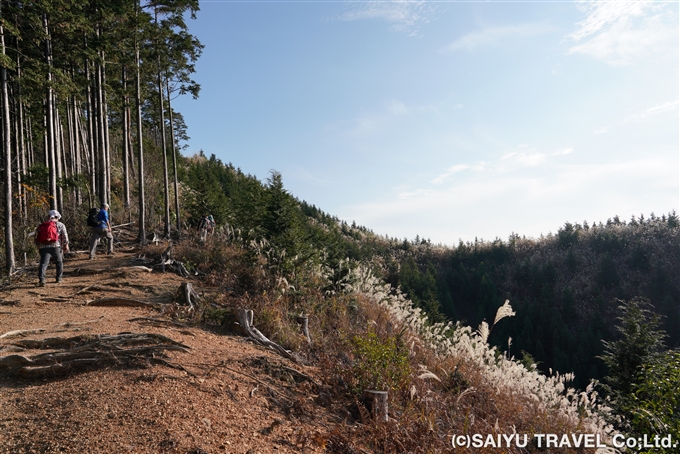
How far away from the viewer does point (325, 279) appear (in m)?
10.6

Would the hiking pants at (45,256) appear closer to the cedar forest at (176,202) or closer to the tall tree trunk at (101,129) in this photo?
the cedar forest at (176,202)

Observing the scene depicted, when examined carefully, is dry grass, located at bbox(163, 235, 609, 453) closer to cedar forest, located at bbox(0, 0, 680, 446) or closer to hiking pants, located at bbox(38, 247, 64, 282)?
cedar forest, located at bbox(0, 0, 680, 446)

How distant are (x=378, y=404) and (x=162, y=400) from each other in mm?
2439

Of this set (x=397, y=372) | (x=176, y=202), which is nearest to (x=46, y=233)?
(x=397, y=372)

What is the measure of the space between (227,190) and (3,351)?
3473 centimetres

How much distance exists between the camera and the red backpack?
859 centimetres

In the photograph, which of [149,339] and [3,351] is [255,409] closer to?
[149,339]

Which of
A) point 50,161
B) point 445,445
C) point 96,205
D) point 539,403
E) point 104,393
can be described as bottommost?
point 539,403

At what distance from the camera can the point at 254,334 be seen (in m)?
6.28

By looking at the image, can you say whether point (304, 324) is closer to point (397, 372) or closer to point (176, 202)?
point (397, 372)

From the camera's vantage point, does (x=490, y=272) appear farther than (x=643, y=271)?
Yes

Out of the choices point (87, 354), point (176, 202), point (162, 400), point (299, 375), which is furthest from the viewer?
point (176, 202)

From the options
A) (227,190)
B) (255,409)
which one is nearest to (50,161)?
(255,409)

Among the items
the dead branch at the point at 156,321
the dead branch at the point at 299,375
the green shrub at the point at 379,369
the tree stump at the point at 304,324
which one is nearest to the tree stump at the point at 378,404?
the green shrub at the point at 379,369
